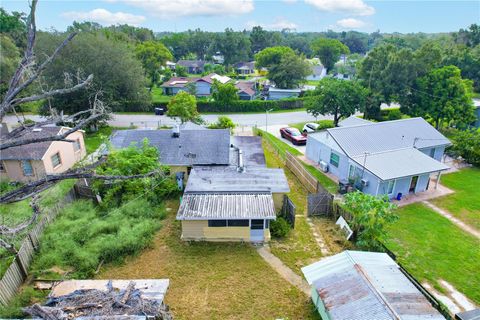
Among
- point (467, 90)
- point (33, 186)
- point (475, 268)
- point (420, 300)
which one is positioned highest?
point (33, 186)

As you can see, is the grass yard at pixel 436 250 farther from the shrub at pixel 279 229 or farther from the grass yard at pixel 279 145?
the grass yard at pixel 279 145

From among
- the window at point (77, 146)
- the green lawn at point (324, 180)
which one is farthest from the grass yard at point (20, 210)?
the green lawn at point (324, 180)

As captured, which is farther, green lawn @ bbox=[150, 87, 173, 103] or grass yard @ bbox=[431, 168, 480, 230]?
green lawn @ bbox=[150, 87, 173, 103]

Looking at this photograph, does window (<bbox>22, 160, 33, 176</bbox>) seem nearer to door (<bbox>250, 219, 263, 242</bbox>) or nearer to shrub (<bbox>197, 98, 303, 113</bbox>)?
door (<bbox>250, 219, 263, 242</bbox>)

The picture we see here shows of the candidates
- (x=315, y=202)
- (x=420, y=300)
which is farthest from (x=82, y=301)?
(x=315, y=202)

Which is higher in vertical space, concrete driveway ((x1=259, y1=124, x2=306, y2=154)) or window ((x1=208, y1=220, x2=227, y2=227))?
window ((x1=208, y1=220, x2=227, y2=227))

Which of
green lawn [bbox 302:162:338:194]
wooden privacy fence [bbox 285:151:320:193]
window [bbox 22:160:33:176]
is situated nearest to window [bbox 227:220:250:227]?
wooden privacy fence [bbox 285:151:320:193]

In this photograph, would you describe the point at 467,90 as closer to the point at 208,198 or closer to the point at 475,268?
the point at 475,268
